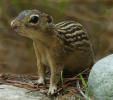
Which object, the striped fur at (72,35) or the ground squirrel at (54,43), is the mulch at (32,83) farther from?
the striped fur at (72,35)

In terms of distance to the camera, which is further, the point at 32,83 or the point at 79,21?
the point at 79,21

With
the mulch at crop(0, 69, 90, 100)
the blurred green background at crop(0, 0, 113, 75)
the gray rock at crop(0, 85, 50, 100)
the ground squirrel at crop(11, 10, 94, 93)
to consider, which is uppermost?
the blurred green background at crop(0, 0, 113, 75)

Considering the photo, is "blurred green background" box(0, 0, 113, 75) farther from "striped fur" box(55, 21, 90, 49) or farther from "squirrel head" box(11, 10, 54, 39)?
"squirrel head" box(11, 10, 54, 39)

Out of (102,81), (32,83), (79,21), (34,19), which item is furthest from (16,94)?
(79,21)

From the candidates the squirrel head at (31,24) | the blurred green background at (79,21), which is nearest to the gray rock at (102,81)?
the squirrel head at (31,24)

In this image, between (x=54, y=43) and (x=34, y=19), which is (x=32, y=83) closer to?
(x=54, y=43)

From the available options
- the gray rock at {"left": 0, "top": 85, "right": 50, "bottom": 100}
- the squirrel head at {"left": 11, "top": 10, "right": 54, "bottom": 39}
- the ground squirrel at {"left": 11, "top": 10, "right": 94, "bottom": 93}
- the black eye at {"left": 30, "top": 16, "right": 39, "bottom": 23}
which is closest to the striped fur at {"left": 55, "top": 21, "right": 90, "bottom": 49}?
the ground squirrel at {"left": 11, "top": 10, "right": 94, "bottom": 93}

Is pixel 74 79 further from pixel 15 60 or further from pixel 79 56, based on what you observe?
pixel 15 60
